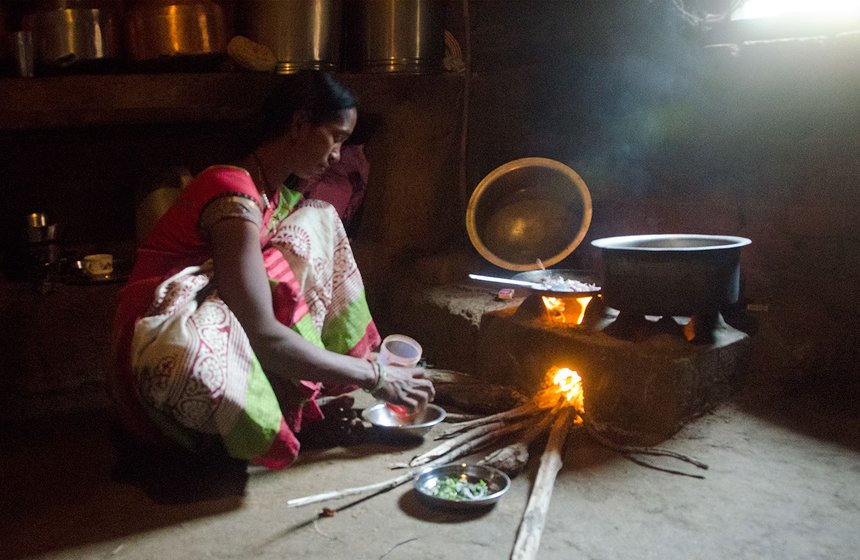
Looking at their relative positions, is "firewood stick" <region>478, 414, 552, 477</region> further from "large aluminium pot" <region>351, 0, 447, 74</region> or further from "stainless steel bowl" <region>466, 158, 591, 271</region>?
"large aluminium pot" <region>351, 0, 447, 74</region>

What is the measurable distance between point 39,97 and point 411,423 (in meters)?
2.12

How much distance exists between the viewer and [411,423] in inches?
112

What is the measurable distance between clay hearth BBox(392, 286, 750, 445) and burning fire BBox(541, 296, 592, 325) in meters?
0.05

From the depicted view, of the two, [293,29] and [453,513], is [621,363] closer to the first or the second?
[453,513]

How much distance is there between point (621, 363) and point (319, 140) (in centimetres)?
130

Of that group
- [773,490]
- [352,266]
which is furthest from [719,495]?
[352,266]

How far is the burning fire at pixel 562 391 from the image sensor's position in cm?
303

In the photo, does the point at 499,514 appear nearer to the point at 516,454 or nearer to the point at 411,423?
the point at 516,454

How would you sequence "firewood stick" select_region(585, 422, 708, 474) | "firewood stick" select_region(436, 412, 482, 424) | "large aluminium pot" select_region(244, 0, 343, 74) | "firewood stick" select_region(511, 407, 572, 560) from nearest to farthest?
"firewood stick" select_region(511, 407, 572, 560), "firewood stick" select_region(585, 422, 708, 474), "firewood stick" select_region(436, 412, 482, 424), "large aluminium pot" select_region(244, 0, 343, 74)

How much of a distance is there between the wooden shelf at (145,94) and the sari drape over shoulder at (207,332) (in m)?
1.33

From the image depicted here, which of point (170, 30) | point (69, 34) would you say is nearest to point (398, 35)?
A: point (170, 30)

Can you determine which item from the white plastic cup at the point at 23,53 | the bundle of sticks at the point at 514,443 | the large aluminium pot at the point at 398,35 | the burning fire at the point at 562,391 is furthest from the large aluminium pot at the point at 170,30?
the burning fire at the point at 562,391

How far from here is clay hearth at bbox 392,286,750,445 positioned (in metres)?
2.81

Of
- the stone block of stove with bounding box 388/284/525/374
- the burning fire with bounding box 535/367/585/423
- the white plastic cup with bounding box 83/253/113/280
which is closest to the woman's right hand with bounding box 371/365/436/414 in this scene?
the burning fire with bounding box 535/367/585/423
